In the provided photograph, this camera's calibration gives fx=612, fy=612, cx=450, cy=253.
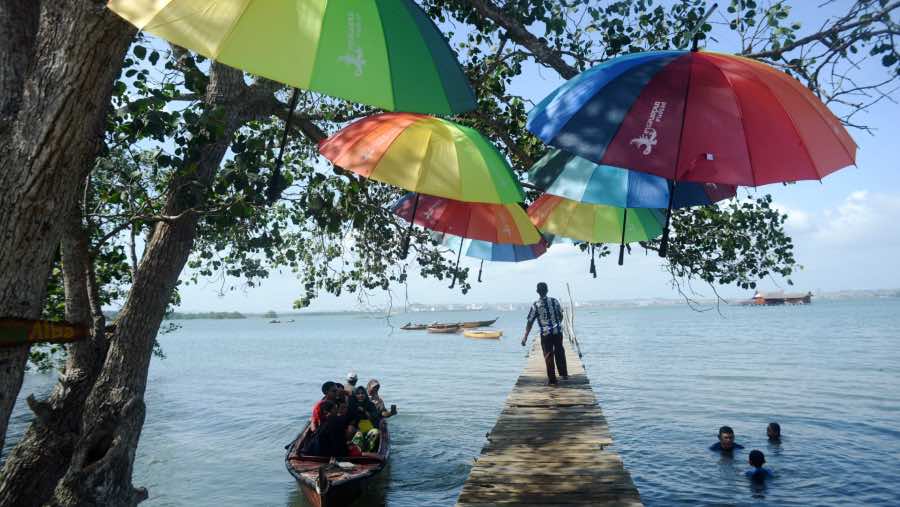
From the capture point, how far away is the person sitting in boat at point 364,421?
45.6ft

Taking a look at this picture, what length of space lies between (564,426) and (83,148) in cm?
802

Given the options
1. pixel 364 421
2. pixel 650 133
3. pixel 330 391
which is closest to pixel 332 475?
pixel 330 391

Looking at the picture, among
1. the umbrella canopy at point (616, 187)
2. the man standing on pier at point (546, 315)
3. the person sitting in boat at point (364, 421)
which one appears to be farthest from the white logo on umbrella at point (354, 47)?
the person sitting in boat at point (364, 421)

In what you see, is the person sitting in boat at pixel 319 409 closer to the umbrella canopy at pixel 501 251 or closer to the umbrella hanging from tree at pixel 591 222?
the umbrella canopy at pixel 501 251

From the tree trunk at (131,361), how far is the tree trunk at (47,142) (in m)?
3.30

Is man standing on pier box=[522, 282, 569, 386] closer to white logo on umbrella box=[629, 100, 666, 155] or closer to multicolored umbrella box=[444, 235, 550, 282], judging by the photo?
multicolored umbrella box=[444, 235, 550, 282]

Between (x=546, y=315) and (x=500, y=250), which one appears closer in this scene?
(x=500, y=250)

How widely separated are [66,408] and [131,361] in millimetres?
1610

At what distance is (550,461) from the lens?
304 inches

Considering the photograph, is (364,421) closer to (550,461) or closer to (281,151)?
(550,461)

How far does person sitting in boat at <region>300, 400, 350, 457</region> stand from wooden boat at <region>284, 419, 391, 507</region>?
183 mm

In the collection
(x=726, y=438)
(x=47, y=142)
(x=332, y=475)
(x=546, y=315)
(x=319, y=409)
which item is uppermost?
(x=47, y=142)

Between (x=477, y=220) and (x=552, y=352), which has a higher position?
(x=477, y=220)

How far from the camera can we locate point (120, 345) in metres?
6.91
